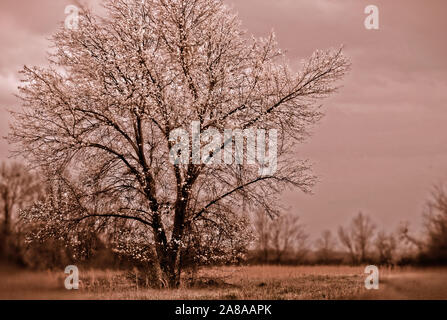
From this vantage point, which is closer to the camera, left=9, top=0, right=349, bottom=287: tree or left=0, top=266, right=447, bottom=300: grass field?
left=0, top=266, right=447, bottom=300: grass field

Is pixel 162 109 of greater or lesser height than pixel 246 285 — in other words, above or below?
above

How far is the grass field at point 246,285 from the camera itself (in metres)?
11.2

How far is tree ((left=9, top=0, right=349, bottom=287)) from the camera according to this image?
14.9 meters

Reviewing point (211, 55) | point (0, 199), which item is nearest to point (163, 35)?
point (211, 55)

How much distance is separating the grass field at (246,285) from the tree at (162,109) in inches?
60.7

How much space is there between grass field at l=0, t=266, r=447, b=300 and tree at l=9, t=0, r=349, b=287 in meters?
1.54

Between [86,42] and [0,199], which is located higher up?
[86,42]

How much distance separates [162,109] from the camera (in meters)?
14.8

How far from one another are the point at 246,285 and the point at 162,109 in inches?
259

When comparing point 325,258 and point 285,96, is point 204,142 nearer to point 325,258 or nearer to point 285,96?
point 285,96

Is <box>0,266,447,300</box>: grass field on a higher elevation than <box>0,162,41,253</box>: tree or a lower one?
lower

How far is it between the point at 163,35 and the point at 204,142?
12.9 ft

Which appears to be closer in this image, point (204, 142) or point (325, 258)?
point (204, 142)
